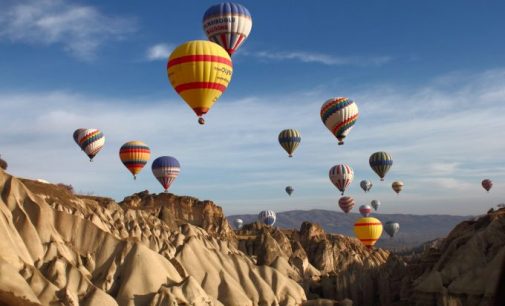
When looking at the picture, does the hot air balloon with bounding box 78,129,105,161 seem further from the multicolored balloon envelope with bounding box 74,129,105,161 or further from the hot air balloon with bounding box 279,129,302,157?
the hot air balloon with bounding box 279,129,302,157

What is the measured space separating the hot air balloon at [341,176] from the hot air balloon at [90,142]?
51.8 meters

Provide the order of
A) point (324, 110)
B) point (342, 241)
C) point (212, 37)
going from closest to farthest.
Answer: point (212, 37), point (324, 110), point (342, 241)

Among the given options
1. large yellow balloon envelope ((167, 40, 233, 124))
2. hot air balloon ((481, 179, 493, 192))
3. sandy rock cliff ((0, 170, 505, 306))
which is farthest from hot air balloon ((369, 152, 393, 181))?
hot air balloon ((481, 179, 493, 192))

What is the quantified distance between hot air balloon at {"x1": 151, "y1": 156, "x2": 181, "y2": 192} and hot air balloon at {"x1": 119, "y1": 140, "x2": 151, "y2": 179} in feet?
14.2

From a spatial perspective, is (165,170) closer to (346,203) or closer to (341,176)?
(341,176)

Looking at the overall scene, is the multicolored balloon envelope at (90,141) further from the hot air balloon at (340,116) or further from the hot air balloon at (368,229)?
the hot air balloon at (368,229)

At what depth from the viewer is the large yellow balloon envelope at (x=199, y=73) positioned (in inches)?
2095

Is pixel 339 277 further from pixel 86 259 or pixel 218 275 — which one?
pixel 86 259

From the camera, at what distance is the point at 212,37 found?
215 ft

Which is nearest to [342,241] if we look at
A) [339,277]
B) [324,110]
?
[339,277]

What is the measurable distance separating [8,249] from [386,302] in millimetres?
71439

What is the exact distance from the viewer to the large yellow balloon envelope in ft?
175

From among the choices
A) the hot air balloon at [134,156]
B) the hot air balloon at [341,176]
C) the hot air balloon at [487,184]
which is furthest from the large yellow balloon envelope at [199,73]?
the hot air balloon at [487,184]

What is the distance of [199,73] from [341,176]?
64454mm
